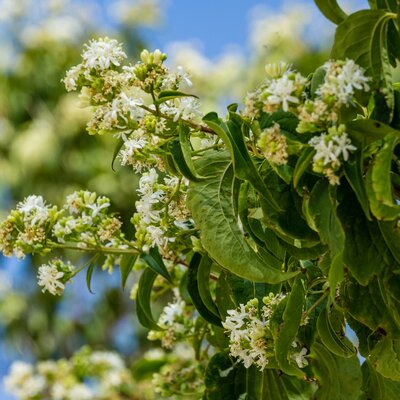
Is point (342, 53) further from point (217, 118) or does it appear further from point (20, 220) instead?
point (20, 220)

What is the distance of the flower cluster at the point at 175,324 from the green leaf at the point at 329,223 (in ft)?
1.93

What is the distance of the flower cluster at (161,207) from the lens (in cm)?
98

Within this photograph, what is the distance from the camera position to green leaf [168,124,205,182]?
0.85 m

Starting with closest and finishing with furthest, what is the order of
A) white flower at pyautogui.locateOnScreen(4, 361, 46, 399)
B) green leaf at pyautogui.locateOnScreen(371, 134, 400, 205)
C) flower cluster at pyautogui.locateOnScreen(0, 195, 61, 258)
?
green leaf at pyautogui.locateOnScreen(371, 134, 400, 205) < flower cluster at pyautogui.locateOnScreen(0, 195, 61, 258) < white flower at pyautogui.locateOnScreen(4, 361, 46, 399)

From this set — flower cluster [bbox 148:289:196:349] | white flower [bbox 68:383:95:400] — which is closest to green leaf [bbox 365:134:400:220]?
flower cluster [bbox 148:289:196:349]

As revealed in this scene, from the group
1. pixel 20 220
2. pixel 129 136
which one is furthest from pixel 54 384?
pixel 129 136

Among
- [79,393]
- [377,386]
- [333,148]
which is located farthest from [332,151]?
[79,393]

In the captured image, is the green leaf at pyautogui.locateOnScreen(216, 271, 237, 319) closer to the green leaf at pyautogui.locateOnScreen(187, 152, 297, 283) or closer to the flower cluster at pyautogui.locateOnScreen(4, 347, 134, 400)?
the green leaf at pyautogui.locateOnScreen(187, 152, 297, 283)

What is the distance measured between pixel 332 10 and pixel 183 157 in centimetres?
20

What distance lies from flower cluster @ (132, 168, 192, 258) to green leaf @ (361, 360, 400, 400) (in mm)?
288

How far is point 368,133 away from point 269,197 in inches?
4.3

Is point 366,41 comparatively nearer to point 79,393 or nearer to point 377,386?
point 377,386

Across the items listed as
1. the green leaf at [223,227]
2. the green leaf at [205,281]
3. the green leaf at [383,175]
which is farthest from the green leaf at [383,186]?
the green leaf at [205,281]

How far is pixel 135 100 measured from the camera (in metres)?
0.90
